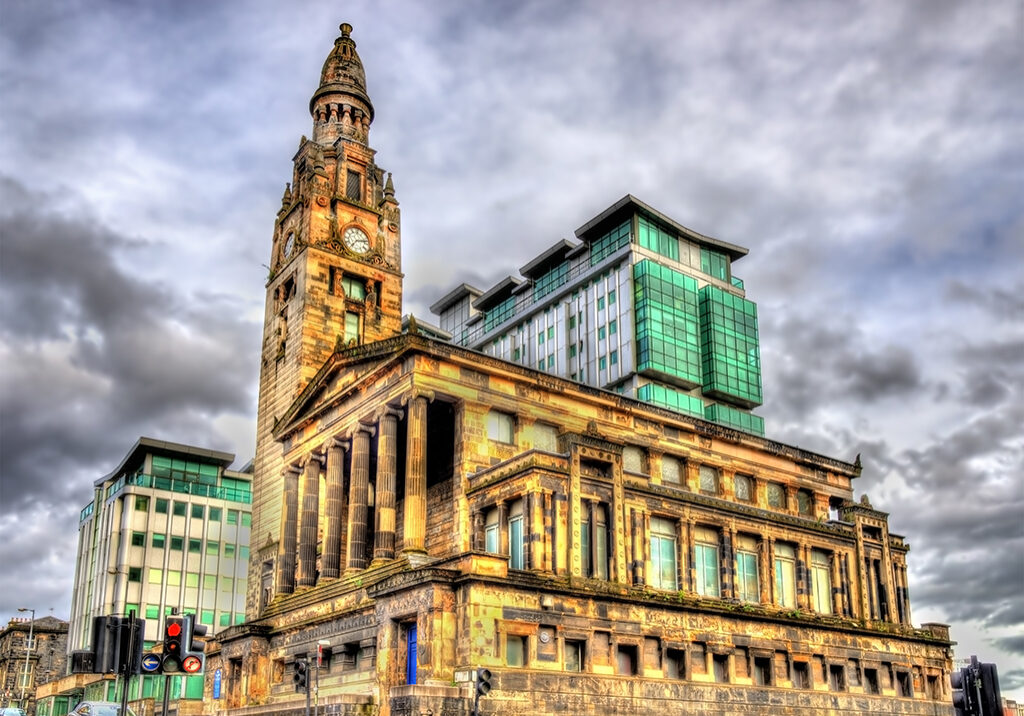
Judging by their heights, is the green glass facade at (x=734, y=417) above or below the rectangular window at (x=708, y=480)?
above

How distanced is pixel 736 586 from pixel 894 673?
1116cm

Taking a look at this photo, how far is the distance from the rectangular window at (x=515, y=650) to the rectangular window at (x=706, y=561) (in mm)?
14012

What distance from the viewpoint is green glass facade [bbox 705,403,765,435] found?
350 feet

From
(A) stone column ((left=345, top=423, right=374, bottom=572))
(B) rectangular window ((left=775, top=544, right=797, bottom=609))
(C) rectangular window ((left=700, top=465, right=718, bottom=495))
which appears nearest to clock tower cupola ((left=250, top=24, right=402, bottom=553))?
(A) stone column ((left=345, top=423, right=374, bottom=572))

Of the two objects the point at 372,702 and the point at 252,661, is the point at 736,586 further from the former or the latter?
the point at 252,661

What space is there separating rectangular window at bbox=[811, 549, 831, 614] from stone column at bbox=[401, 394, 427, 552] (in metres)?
22.5

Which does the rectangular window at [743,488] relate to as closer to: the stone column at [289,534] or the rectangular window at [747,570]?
the rectangular window at [747,570]

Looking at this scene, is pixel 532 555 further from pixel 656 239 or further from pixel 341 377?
pixel 656 239

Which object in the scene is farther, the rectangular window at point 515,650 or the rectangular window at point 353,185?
the rectangular window at point 353,185

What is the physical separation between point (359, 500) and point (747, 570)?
20865mm

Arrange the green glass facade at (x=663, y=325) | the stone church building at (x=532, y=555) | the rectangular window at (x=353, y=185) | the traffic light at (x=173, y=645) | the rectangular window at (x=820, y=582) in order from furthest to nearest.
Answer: the green glass facade at (x=663, y=325), the rectangular window at (x=353, y=185), the rectangular window at (x=820, y=582), the stone church building at (x=532, y=555), the traffic light at (x=173, y=645)

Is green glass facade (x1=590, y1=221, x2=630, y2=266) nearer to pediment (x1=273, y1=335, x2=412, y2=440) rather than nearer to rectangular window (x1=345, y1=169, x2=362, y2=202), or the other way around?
rectangular window (x1=345, y1=169, x2=362, y2=202)

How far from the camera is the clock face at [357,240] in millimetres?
75500

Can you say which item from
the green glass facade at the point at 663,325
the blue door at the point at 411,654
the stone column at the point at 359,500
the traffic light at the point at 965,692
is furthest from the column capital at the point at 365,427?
the green glass facade at the point at 663,325
